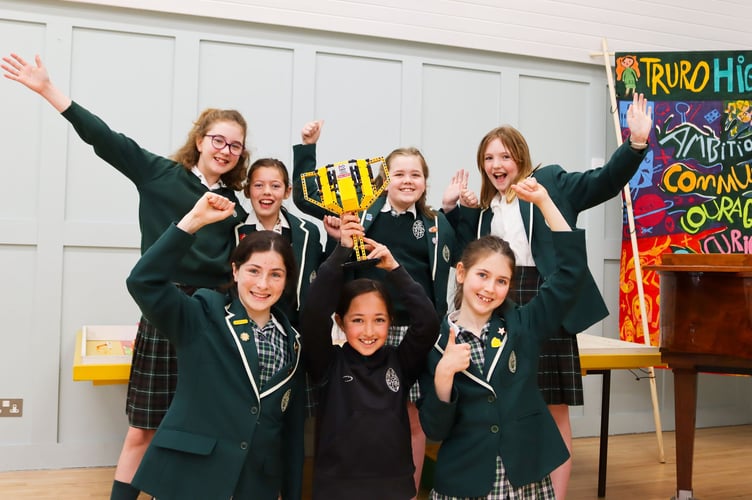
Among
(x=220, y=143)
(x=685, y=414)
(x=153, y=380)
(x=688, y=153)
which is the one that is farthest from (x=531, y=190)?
(x=688, y=153)

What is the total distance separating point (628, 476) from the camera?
343cm

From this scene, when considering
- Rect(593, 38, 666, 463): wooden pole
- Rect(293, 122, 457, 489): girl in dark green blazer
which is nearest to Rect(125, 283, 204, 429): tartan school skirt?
Rect(293, 122, 457, 489): girl in dark green blazer

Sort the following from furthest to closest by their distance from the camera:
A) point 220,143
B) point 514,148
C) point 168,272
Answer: point 514,148, point 220,143, point 168,272

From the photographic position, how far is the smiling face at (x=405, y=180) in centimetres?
251

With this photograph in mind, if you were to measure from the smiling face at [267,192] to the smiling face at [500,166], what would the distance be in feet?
2.68

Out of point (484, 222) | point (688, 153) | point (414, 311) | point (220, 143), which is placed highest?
point (688, 153)

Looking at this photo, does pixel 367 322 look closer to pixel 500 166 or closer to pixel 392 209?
pixel 392 209

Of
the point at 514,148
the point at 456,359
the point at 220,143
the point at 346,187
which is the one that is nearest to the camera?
the point at 456,359

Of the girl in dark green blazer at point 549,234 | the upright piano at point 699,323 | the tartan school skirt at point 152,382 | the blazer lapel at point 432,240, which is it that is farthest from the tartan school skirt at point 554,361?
the tartan school skirt at point 152,382

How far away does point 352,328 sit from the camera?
6.77 ft

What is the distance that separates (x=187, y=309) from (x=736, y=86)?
3809 millimetres

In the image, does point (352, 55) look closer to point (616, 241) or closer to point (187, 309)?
point (616, 241)

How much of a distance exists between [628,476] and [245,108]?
286 centimetres

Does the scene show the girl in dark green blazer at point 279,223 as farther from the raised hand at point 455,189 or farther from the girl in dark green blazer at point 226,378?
the raised hand at point 455,189
